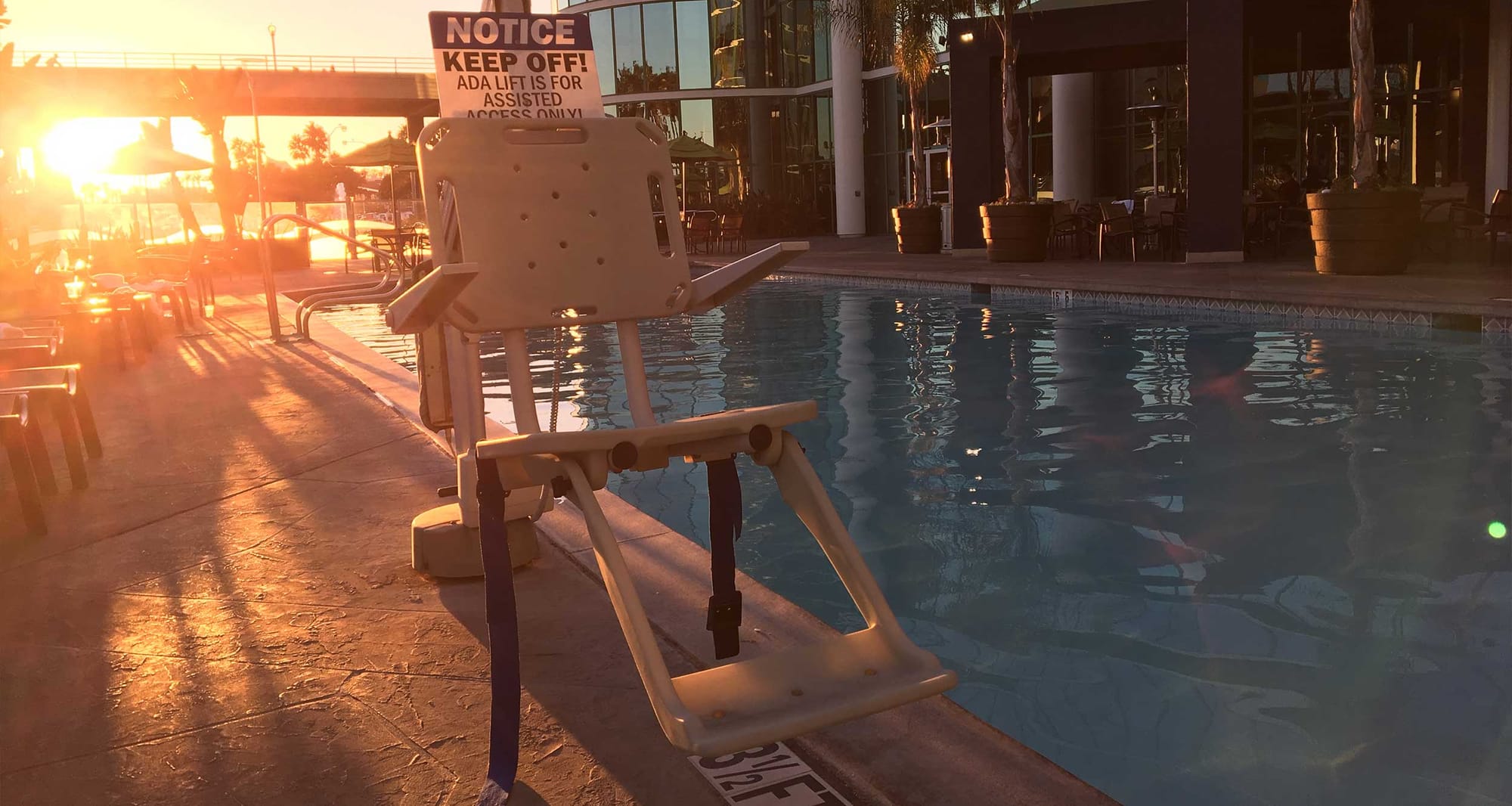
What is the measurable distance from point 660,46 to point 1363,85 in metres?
24.5

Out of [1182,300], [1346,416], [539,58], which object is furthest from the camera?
[1182,300]

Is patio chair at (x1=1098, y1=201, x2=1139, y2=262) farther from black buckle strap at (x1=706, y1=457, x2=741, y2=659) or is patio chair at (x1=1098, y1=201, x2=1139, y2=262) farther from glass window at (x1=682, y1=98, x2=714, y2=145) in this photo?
glass window at (x1=682, y1=98, x2=714, y2=145)

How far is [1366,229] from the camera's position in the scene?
11.3 metres

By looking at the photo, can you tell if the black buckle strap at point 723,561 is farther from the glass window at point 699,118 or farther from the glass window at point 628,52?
the glass window at point 628,52

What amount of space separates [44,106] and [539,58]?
Result: 48.5ft

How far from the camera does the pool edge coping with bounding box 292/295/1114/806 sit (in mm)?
2010

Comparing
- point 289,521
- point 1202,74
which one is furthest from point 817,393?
point 1202,74

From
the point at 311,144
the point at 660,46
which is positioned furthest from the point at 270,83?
the point at 311,144

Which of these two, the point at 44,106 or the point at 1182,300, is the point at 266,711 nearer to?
the point at 1182,300

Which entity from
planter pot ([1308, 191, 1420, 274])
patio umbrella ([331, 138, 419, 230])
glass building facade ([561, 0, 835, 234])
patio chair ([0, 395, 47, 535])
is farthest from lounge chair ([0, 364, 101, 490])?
glass building facade ([561, 0, 835, 234])

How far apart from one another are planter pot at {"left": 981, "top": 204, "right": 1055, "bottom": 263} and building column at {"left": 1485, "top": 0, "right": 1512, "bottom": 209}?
589cm

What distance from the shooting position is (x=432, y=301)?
224 cm

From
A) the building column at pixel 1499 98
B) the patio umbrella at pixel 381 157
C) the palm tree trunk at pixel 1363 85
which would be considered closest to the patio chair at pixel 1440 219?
the building column at pixel 1499 98

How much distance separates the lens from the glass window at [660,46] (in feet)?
107
